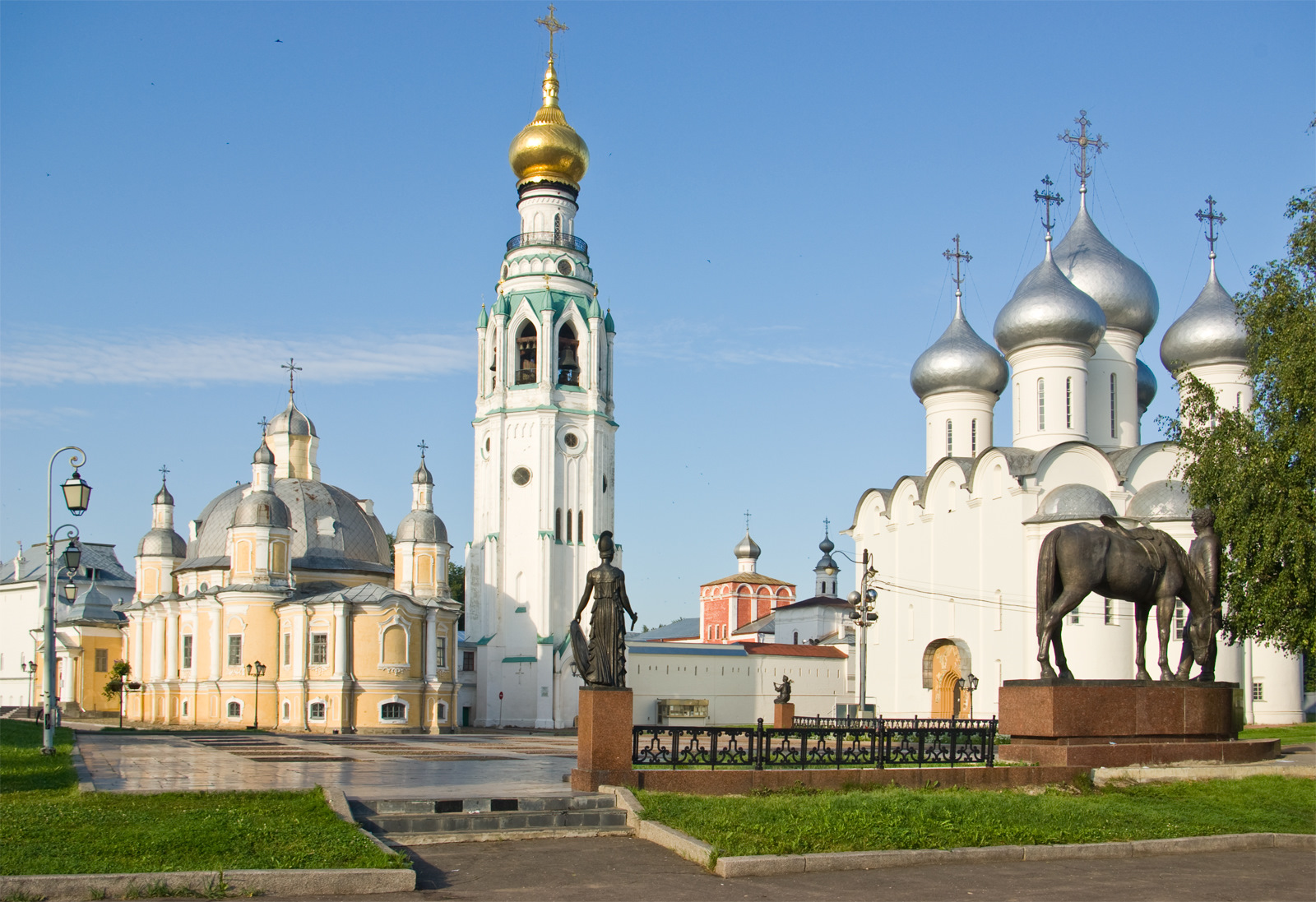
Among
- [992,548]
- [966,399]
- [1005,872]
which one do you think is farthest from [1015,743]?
[966,399]

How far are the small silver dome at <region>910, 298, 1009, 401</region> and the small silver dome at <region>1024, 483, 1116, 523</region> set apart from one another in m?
7.48

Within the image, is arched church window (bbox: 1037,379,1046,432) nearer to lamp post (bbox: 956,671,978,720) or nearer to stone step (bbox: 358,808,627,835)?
lamp post (bbox: 956,671,978,720)

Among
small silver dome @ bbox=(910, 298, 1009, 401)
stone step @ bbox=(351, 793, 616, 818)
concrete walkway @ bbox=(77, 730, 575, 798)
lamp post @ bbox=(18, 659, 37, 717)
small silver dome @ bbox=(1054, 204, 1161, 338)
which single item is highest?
small silver dome @ bbox=(1054, 204, 1161, 338)

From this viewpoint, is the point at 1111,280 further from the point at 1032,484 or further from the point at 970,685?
the point at 970,685

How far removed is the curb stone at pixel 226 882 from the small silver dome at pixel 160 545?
178ft

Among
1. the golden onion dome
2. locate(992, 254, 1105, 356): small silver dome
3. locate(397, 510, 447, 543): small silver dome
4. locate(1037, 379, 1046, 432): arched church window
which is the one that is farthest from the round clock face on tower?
locate(1037, 379, 1046, 432): arched church window

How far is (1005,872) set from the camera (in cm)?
978

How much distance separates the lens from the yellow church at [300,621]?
46969mm

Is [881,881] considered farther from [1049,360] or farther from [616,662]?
[1049,360]

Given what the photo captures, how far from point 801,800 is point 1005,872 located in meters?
2.64

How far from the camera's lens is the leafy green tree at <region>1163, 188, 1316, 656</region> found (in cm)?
2006

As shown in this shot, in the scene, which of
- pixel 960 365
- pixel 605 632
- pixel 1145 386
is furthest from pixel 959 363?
pixel 605 632

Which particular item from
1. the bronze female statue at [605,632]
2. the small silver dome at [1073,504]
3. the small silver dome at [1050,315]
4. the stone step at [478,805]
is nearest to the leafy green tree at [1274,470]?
the bronze female statue at [605,632]

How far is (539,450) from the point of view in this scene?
52.2m
